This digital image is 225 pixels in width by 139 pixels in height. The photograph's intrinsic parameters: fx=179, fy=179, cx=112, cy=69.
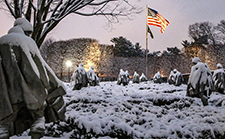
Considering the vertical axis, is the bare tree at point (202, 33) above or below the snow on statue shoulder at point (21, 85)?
above

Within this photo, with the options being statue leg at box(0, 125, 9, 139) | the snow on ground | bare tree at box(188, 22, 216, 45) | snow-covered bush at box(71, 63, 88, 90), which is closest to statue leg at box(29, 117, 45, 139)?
statue leg at box(0, 125, 9, 139)

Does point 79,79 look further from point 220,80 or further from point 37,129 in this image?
point 37,129

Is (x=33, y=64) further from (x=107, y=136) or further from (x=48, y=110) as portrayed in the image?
(x=107, y=136)

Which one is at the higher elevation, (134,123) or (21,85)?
(21,85)

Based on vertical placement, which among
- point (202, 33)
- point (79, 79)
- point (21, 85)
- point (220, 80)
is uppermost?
point (202, 33)

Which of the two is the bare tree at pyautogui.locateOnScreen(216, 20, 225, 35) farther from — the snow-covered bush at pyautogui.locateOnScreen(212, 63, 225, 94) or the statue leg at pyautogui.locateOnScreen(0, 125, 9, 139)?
the statue leg at pyautogui.locateOnScreen(0, 125, 9, 139)

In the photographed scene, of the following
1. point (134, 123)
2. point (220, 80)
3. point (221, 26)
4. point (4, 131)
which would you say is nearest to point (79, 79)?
point (134, 123)

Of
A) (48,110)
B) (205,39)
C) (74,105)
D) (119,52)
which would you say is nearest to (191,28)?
(205,39)

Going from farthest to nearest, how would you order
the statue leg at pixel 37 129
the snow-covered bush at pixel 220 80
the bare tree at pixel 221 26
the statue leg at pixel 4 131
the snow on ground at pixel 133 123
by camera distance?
the bare tree at pixel 221 26, the snow-covered bush at pixel 220 80, the snow on ground at pixel 133 123, the statue leg at pixel 37 129, the statue leg at pixel 4 131

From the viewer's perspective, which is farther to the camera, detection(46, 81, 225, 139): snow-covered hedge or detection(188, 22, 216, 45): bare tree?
detection(188, 22, 216, 45): bare tree

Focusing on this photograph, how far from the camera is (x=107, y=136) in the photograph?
4172 millimetres

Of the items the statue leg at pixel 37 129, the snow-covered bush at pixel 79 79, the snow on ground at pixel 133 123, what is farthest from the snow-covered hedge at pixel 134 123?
the snow-covered bush at pixel 79 79

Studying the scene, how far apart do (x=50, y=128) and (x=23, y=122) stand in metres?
2.20

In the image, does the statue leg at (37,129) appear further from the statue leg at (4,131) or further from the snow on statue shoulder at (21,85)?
the statue leg at (4,131)
